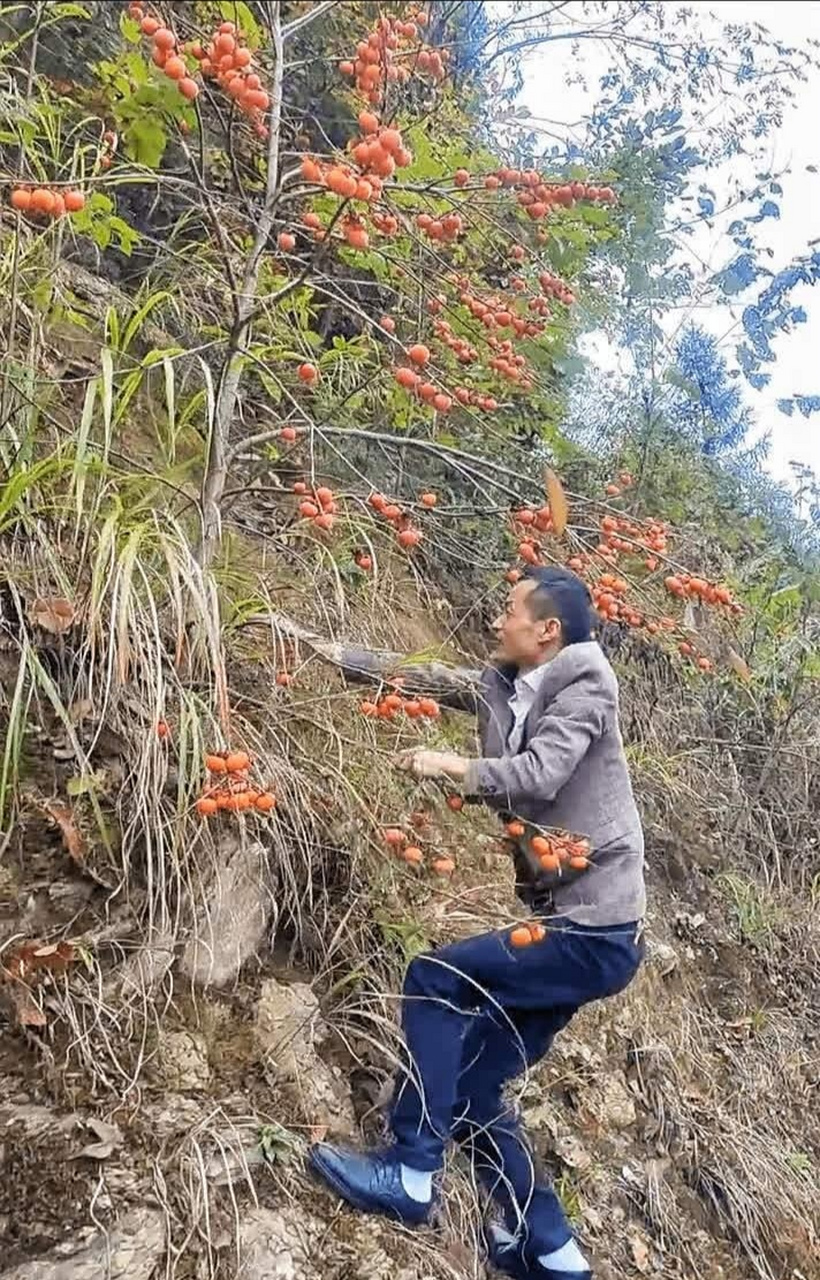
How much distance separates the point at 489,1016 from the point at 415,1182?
361 millimetres

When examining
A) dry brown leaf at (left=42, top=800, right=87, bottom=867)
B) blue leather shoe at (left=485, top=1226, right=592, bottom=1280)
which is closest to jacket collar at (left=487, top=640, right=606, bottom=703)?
dry brown leaf at (left=42, top=800, right=87, bottom=867)

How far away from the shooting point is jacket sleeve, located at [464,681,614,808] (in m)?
2.14

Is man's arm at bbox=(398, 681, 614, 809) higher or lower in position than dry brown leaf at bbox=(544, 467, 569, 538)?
lower

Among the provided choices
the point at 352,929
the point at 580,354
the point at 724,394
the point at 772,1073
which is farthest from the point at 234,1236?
the point at 724,394

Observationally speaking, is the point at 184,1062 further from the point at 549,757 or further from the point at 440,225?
the point at 440,225

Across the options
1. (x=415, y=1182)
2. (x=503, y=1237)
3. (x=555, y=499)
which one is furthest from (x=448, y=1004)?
(x=555, y=499)

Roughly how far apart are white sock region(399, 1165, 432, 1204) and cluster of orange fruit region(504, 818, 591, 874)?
0.67 m

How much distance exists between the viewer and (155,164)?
260cm

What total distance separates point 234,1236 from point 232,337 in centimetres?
179

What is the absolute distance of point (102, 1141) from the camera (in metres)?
1.92

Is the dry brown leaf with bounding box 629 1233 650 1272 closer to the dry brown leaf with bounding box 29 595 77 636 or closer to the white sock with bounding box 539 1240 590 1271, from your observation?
the white sock with bounding box 539 1240 590 1271

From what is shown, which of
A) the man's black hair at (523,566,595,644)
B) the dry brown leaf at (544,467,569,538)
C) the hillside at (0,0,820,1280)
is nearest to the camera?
the dry brown leaf at (544,467,569,538)

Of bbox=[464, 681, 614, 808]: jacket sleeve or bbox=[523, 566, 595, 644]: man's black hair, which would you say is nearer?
bbox=[464, 681, 614, 808]: jacket sleeve

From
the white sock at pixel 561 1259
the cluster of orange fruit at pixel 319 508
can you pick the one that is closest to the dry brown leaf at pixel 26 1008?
the cluster of orange fruit at pixel 319 508
